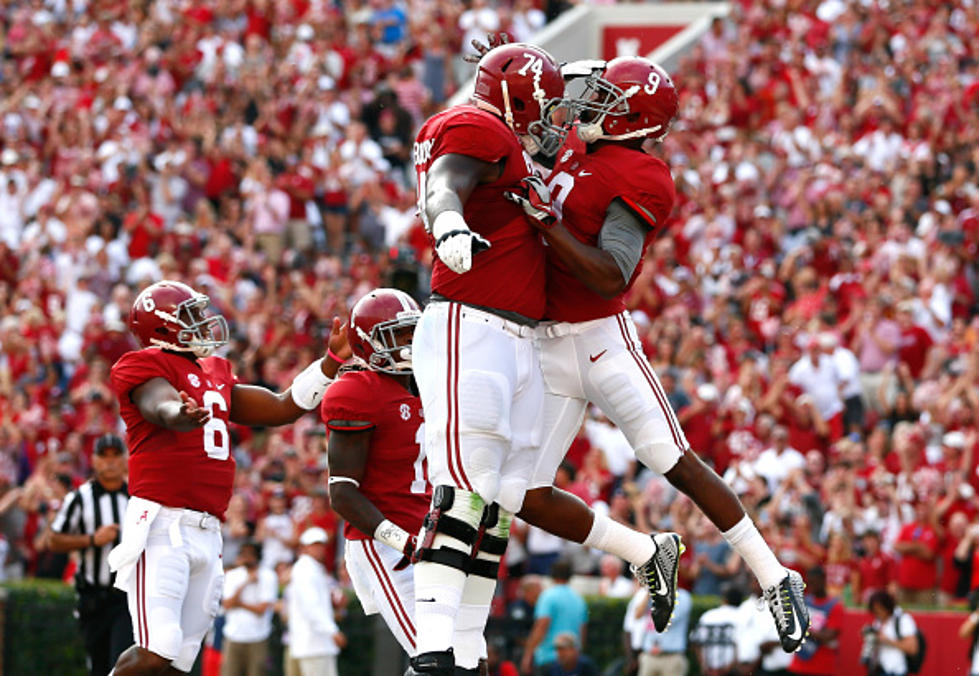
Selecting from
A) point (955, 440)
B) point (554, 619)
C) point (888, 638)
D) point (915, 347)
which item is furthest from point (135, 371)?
point (915, 347)

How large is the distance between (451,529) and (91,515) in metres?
4.25

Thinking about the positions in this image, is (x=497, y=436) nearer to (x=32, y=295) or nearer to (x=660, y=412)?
(x=660, y=412)

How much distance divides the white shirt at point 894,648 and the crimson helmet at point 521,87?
20.6 feet

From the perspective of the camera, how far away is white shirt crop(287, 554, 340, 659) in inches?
497

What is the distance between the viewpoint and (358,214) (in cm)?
1962

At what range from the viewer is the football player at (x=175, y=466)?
7824 mm

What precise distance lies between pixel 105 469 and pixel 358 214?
9.71 metres

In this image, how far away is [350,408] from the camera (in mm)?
7668

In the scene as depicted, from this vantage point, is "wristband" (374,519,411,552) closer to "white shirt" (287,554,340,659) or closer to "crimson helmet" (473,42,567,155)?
"crimson helmet" (473,42,567,155)

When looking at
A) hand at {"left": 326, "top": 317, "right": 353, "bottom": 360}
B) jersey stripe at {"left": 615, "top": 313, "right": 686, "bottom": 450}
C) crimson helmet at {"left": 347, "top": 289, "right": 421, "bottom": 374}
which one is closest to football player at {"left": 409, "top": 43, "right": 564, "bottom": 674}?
jersey stripe at {"left": 615, "top": 313, "right": 686, "bottom": 450}

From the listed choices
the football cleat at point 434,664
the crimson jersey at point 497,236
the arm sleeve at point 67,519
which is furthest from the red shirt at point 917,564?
the football cleat at point 434,664

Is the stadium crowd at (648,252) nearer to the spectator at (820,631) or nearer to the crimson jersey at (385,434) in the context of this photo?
the spectator at (820,631)

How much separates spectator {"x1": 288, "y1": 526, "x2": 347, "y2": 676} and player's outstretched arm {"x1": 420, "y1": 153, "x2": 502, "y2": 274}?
653cm

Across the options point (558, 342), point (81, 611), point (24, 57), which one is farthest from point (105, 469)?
point (24, 57)
